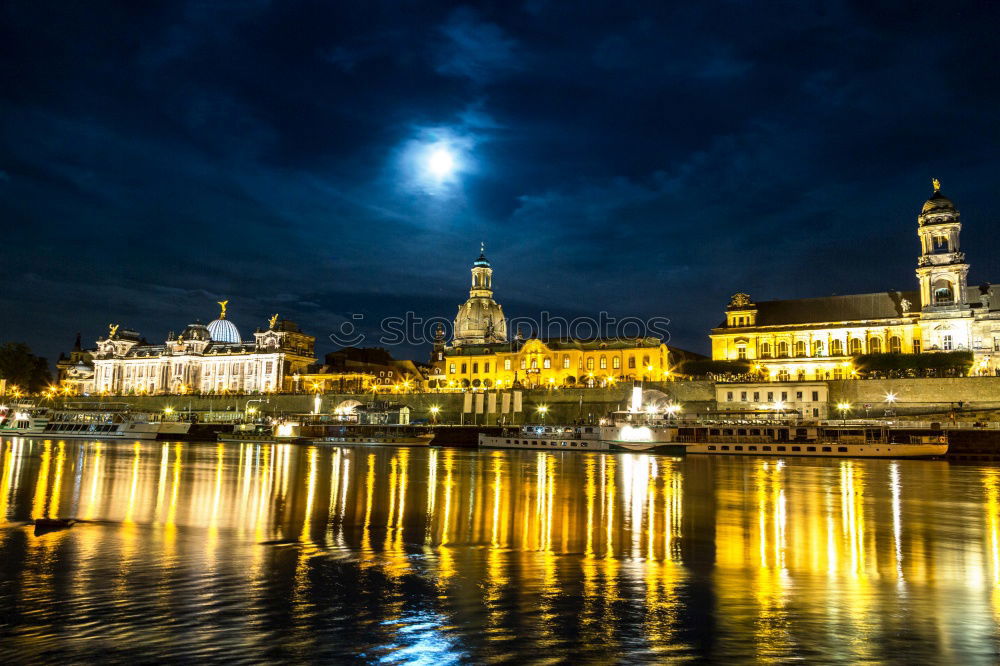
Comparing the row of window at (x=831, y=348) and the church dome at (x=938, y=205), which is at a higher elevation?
the church dome at (x=938, y=205)

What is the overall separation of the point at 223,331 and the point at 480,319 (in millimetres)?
55138

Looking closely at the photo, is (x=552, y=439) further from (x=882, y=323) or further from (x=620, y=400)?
(x=882, y=323)

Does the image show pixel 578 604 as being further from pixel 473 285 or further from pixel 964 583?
pixel 473 285

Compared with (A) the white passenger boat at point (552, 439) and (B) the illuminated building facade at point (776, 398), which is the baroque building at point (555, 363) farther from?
(A) the white passenger boat at point (552, 439)

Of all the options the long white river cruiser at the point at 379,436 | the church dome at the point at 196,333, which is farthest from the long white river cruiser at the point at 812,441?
the church dome at the point at 196,333

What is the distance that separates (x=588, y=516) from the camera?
67.9ft

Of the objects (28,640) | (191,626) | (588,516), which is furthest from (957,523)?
(28,640)

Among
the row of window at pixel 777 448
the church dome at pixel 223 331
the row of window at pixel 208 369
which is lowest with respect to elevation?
the row of window at pixel 777 448

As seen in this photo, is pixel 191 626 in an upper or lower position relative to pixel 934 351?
Result: lower

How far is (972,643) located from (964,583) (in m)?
4.03

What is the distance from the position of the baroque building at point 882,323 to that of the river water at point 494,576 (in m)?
62.8

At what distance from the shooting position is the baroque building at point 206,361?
13488cm

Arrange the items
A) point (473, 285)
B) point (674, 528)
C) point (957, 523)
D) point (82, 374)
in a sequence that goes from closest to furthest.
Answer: point (674, 528)
point (957, 523)
point (473, 285)
point (82, 374)

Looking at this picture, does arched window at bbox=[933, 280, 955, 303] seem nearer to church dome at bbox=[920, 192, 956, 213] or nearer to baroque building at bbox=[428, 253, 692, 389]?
church dome at bbox=[920, 192, 956, 213]
